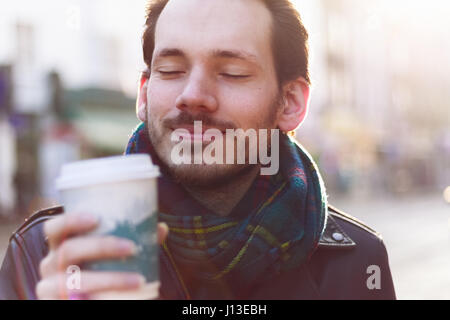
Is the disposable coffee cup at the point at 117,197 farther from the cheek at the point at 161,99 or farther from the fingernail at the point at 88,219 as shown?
the cheek at the point at 161,99

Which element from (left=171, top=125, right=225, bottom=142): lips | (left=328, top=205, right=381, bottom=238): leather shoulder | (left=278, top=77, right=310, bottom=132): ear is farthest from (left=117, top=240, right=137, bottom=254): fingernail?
(left=328, top=205, right=381, bottom=238): leather shoulder

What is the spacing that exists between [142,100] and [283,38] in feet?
1.73

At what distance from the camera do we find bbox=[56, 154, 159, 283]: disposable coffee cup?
102 cm

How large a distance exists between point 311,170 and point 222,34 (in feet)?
2.07

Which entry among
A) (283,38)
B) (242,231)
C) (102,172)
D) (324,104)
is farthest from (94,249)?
(324,104)

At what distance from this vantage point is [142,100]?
6.15ft

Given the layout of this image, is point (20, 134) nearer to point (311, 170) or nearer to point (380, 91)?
point (311, 170)

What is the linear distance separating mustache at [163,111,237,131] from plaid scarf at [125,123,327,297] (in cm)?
19

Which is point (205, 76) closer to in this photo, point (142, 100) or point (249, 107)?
point (249, 107)

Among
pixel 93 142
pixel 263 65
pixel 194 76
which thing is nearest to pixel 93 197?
pixel 194 76

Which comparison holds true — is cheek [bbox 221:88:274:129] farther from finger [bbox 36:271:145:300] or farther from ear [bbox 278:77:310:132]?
finger [bbox 36:271:145:300]

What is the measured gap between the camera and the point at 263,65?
5.71 ft

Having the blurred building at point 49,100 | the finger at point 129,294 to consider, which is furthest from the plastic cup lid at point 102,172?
the blurred building at point 49,100

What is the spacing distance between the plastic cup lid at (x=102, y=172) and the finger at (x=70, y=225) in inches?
2.3
